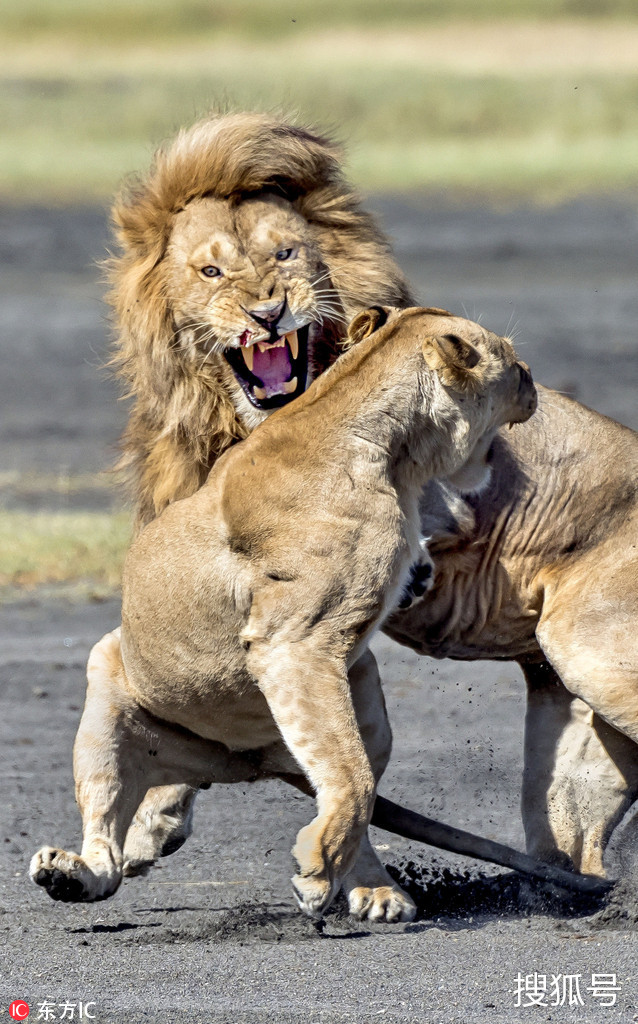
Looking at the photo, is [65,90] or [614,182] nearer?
[614,182]

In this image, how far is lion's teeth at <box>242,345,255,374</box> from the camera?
5125mm

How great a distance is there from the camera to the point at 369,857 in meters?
5.16

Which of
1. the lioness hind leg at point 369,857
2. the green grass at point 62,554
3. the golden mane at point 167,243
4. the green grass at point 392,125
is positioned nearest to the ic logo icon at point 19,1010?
the lioness hind leg at point 369,857

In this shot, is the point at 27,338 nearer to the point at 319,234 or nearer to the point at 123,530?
the point at 123,530

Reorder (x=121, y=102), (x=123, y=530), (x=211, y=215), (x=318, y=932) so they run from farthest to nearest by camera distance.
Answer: (x=121, y=102), (x=123, y=530), (x=211, y=215), (x=318, y=932)

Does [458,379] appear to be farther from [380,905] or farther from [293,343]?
[380,905]

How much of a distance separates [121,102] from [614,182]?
14441mm

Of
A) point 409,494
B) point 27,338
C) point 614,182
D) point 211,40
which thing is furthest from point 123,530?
point 211,40

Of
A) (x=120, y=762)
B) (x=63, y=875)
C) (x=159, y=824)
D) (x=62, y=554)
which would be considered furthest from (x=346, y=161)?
(x=62, y=554)

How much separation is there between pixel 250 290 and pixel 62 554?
4.96 m

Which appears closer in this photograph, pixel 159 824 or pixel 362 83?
pixel 159 824

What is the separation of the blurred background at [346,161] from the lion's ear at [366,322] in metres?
0.83

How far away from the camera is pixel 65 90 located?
4050 centimetres

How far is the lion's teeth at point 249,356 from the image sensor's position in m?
5.12
